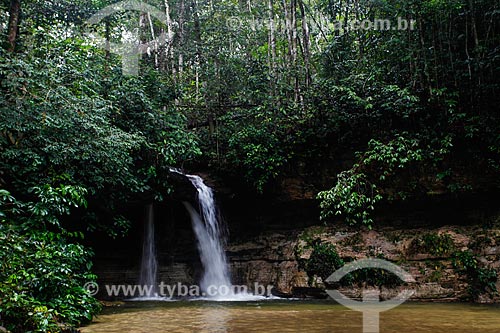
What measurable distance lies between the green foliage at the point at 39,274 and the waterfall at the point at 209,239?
4648 millimetres

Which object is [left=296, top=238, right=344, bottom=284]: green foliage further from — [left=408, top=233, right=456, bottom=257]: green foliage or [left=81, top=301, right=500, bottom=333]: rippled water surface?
[left=81, top=301, right=500, bottom=333]: rippled water surface

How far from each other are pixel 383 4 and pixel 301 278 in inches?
300

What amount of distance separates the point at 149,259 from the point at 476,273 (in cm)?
852

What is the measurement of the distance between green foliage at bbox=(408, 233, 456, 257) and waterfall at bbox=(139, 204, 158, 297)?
7.03 metres

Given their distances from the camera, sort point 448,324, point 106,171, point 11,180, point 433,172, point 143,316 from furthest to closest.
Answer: point 433,172 < point 106,171 < point 11,180 < point 143,316 < point 448,324

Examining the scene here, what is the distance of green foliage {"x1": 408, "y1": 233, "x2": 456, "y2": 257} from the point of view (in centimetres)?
942

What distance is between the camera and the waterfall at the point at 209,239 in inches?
A: 455

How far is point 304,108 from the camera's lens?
448 inches

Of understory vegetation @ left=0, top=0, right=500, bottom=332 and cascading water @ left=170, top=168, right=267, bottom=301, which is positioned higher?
understory vegetation @ left=0, top=0, right=500, bottom=332

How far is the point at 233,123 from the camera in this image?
41.4 ft

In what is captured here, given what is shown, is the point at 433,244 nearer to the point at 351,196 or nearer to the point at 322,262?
the point at 351,196

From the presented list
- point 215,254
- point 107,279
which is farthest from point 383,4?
point 107,279

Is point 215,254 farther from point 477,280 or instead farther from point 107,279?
point 477,280

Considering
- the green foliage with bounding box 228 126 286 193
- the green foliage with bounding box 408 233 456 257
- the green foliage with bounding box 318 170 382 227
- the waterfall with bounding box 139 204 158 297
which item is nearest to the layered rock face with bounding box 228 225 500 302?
the green foliage with bounding box 408 233 456 257
